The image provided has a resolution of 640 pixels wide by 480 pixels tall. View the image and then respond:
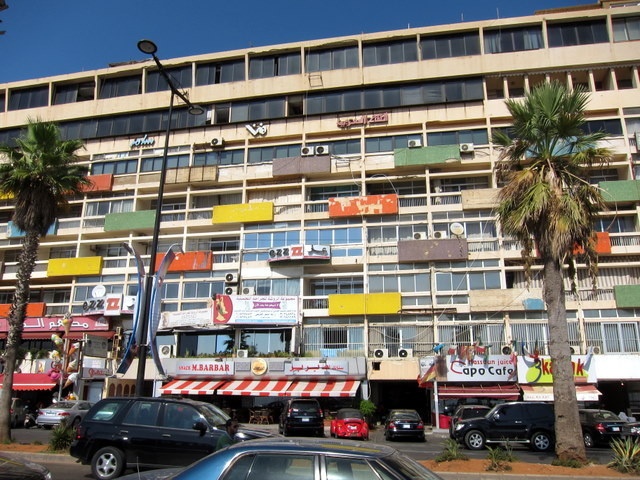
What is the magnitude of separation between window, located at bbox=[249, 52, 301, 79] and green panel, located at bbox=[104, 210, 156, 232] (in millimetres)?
13823

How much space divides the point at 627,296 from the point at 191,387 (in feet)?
90.8

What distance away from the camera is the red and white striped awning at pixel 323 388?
98.9 feet

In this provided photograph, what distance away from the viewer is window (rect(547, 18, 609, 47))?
37.8 m

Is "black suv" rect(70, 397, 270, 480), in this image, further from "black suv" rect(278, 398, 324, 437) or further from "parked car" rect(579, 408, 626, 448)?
"parked car" rect(579, 408, 626, 448)

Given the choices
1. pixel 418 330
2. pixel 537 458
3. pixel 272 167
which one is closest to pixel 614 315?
pixel 418 330

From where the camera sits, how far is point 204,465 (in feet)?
15.6

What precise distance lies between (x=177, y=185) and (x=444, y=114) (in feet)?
69.8

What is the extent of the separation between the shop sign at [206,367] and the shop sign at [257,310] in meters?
2.49

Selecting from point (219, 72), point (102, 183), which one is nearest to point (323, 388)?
point (102, 183)

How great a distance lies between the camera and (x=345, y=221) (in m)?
37.1

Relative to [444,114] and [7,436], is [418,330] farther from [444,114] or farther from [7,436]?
[7,436]

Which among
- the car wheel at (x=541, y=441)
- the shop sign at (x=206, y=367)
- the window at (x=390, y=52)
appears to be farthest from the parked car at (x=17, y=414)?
the window at (x=390, y=52)

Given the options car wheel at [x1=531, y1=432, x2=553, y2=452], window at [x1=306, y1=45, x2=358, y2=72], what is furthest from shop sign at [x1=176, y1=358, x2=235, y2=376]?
window at [x1=306, y1=45, x2=358, y2=72]

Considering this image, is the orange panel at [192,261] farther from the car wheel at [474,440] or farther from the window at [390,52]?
the car wheel at [474,440]
